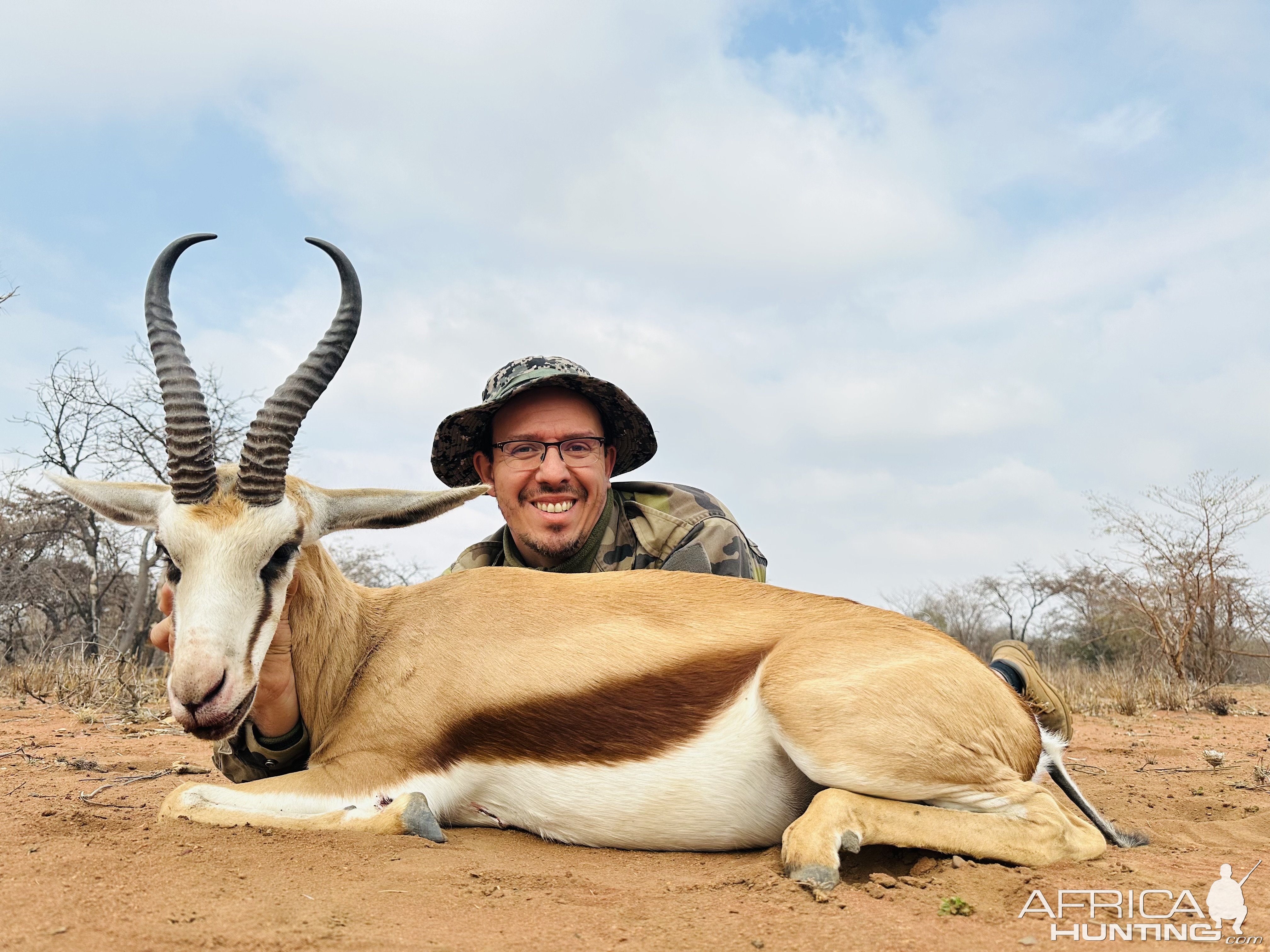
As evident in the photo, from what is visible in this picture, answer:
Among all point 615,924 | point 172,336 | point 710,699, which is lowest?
point 615,924

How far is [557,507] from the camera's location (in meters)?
5.65

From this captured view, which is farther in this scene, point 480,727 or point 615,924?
point 480,727

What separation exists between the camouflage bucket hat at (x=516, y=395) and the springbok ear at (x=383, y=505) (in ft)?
5.12

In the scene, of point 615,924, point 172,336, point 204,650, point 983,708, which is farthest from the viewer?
point 172,336

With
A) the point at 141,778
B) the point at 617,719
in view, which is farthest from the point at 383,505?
the point at 141,778

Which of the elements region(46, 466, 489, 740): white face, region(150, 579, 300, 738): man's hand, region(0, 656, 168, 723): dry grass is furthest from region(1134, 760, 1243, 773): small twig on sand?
region(0, 656, 168, 723): dry grass

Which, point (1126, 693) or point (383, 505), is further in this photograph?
point (1126, 693)

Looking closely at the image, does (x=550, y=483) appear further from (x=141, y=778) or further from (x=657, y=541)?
(x=141, y=778)

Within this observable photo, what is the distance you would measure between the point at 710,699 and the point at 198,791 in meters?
2.00

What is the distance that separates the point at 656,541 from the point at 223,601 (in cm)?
294

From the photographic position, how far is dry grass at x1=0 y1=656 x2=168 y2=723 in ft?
27.0

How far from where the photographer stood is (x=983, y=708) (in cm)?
339

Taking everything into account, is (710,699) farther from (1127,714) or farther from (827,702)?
(1127,714)

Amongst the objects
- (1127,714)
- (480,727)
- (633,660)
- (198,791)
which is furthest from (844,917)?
(1127,714)
